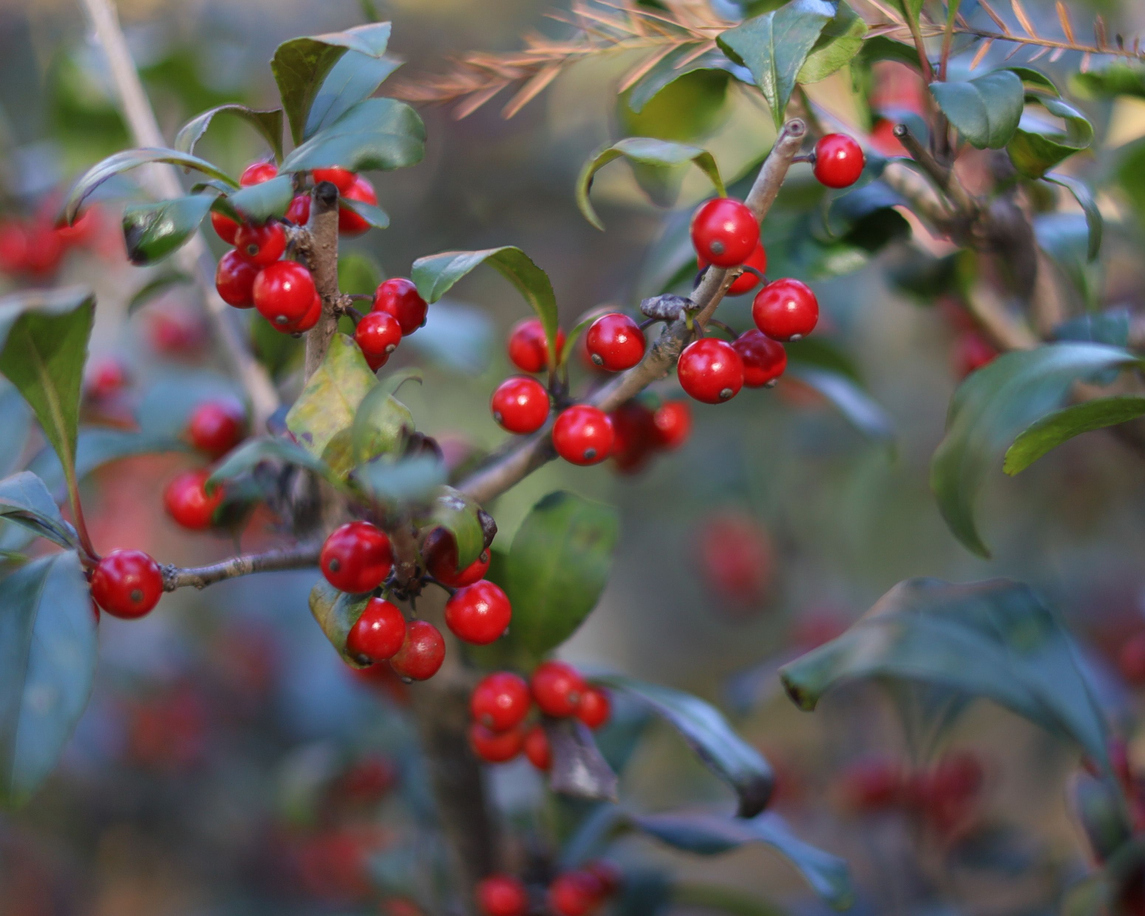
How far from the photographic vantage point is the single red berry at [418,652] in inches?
21.5

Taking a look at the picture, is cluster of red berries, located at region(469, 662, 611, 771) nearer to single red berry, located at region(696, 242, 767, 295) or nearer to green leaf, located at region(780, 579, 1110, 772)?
green leaf, located at region(780, 579, 1110, 772)

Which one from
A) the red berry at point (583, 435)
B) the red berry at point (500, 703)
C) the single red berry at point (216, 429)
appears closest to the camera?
the red berry at point (583, 435)

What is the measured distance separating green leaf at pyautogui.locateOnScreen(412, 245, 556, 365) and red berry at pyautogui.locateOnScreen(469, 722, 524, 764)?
1.00 feet

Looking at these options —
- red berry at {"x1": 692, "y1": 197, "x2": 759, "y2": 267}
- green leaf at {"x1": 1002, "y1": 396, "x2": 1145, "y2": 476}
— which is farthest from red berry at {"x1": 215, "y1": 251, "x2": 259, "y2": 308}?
green leaf at {"x1": 1002, "y1": 396, "x2": 1145, "y2": 476}

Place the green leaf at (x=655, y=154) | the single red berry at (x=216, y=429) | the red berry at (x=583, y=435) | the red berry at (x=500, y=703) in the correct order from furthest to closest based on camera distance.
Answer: the single red berry at (x=216, y=429)
the red berry at (x=500, y=703)
the red berry at (x=583, y=435)
the green leaf at (x=655, y=154)

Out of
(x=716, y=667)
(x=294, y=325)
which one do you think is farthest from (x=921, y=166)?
(x=716, y=667)

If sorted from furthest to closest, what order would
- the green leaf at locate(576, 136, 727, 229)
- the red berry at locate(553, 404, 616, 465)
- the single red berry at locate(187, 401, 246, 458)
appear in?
1. the single red berry at locate(187, 401, 246, 458)
2. the red berry at locate(553, 404, 616, 465)
3. the green leaf at locate(576, 136, 727, 229)

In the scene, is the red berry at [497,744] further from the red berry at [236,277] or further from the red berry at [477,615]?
the red berry at [236,277]

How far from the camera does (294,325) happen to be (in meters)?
0.53

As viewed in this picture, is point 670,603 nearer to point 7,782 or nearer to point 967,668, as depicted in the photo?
point 967,668

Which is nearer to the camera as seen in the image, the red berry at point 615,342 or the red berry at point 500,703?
the red berry at point 615,342

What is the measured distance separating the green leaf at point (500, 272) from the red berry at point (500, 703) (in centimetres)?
25

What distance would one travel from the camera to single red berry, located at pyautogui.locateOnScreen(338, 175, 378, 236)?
1.95 feet

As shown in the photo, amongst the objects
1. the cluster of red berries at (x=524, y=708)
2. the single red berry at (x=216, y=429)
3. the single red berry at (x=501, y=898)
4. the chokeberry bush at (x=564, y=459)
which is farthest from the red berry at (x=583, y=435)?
the single red berry at (x=501, y=898)
